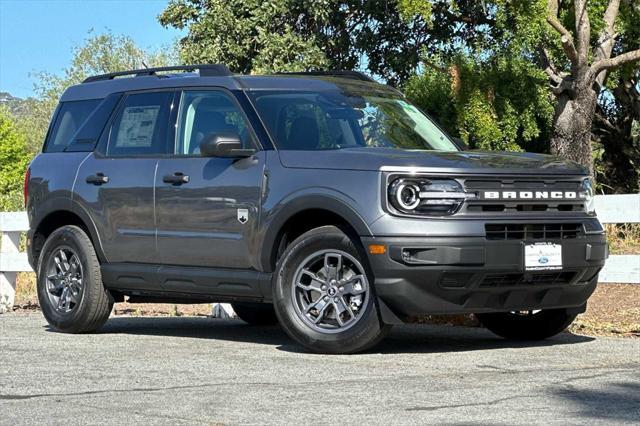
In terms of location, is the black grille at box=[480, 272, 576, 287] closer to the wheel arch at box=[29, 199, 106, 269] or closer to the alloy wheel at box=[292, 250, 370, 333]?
the alloy wheel at box=[292, 250, 370, 333]

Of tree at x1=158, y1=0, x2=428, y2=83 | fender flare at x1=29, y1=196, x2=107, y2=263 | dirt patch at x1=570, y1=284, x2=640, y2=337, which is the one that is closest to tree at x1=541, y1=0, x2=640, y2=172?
tree at x1=158, y1=0, x2=428, y2=83

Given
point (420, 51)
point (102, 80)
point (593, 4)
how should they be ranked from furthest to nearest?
point (420, 51), point (593, 4), point (102, 80)

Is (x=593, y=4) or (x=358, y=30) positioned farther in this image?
(x=358, y=30)

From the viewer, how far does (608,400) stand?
6.83 m

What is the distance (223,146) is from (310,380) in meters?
2.28

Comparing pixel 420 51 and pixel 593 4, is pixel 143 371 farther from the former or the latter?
pixel 420 51

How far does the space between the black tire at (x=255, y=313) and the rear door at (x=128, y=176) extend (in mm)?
1563

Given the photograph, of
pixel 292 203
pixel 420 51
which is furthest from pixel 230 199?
pixel 420 51

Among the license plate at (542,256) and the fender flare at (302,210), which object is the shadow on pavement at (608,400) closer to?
the license plate at (542,256)

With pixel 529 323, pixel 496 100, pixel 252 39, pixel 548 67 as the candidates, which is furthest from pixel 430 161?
pixel 252 39

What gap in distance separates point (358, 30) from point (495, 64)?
15.4 ft

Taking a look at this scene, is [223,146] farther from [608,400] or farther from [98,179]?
[608,400]

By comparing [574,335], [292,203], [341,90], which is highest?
[341,90]

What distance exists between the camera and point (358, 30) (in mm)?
32438
